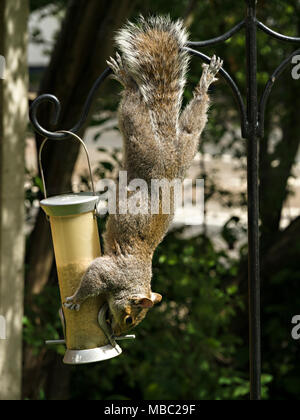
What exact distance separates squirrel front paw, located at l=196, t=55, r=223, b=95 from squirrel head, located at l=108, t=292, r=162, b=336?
526 mm

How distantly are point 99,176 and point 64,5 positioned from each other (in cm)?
139

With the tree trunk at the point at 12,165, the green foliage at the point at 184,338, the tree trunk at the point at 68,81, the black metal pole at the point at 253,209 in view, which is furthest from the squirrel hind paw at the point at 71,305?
the green foliage at the point at 184,338

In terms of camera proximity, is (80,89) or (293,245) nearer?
(80,89)

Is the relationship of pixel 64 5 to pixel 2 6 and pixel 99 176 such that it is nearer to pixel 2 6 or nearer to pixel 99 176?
pixel 99 176

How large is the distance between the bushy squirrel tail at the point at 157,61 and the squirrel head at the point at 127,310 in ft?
1.49

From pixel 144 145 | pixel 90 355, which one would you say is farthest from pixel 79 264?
pixel 144 145

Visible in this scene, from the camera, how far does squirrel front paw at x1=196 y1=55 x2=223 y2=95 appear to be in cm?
151

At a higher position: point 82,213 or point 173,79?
point 173,79

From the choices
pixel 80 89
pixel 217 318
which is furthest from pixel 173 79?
pixel 217 318

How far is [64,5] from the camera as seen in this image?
3.91m

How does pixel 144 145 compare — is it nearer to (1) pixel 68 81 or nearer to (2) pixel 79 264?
(2) pixel 79 264

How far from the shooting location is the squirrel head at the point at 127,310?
1388 mm
